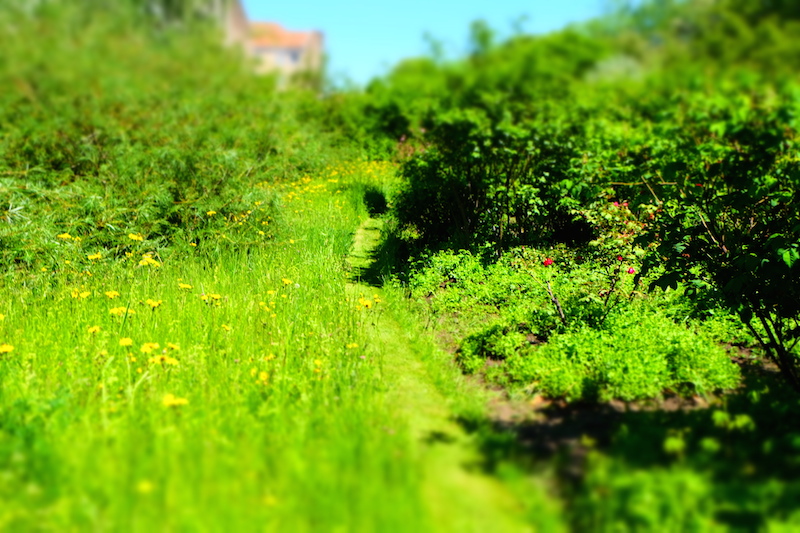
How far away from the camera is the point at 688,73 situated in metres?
4.12

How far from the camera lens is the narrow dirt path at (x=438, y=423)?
2.69 m

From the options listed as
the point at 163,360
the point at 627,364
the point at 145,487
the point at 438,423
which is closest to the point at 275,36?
the point at 163,360

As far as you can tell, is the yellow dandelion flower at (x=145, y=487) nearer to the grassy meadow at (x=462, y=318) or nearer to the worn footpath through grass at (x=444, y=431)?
the grassy meadow at (x=462, y=318)

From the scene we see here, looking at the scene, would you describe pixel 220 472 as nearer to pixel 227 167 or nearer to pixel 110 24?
pixel 227 167

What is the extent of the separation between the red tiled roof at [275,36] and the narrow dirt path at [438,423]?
9.38 metres

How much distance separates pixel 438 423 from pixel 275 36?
12.8 metres

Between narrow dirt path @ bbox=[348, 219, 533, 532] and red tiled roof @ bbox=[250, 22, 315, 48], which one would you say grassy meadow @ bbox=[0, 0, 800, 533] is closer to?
narrow dirt path @ bbox=[348, 219, 533, 532]

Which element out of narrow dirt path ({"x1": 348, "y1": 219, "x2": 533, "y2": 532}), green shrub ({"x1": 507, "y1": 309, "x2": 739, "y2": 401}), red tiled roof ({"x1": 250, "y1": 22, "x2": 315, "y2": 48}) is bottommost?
narrow dirt path ({"x1": 348, "y1": 219, "x2": 533, "y2": 532})

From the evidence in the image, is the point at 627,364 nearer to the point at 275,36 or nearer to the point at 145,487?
the point at 145,487

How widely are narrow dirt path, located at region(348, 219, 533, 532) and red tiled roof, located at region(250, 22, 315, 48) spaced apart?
9.38m

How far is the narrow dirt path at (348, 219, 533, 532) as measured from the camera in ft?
8.83

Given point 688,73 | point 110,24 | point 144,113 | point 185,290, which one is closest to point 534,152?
point 688,73

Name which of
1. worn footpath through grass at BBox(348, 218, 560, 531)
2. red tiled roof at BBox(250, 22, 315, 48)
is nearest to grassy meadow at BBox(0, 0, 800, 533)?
worn footpath through grass at BBox(348, 218, 560, 531)

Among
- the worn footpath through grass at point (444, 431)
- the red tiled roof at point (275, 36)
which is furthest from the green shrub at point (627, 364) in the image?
the red tiled roof at point (275, 36)
